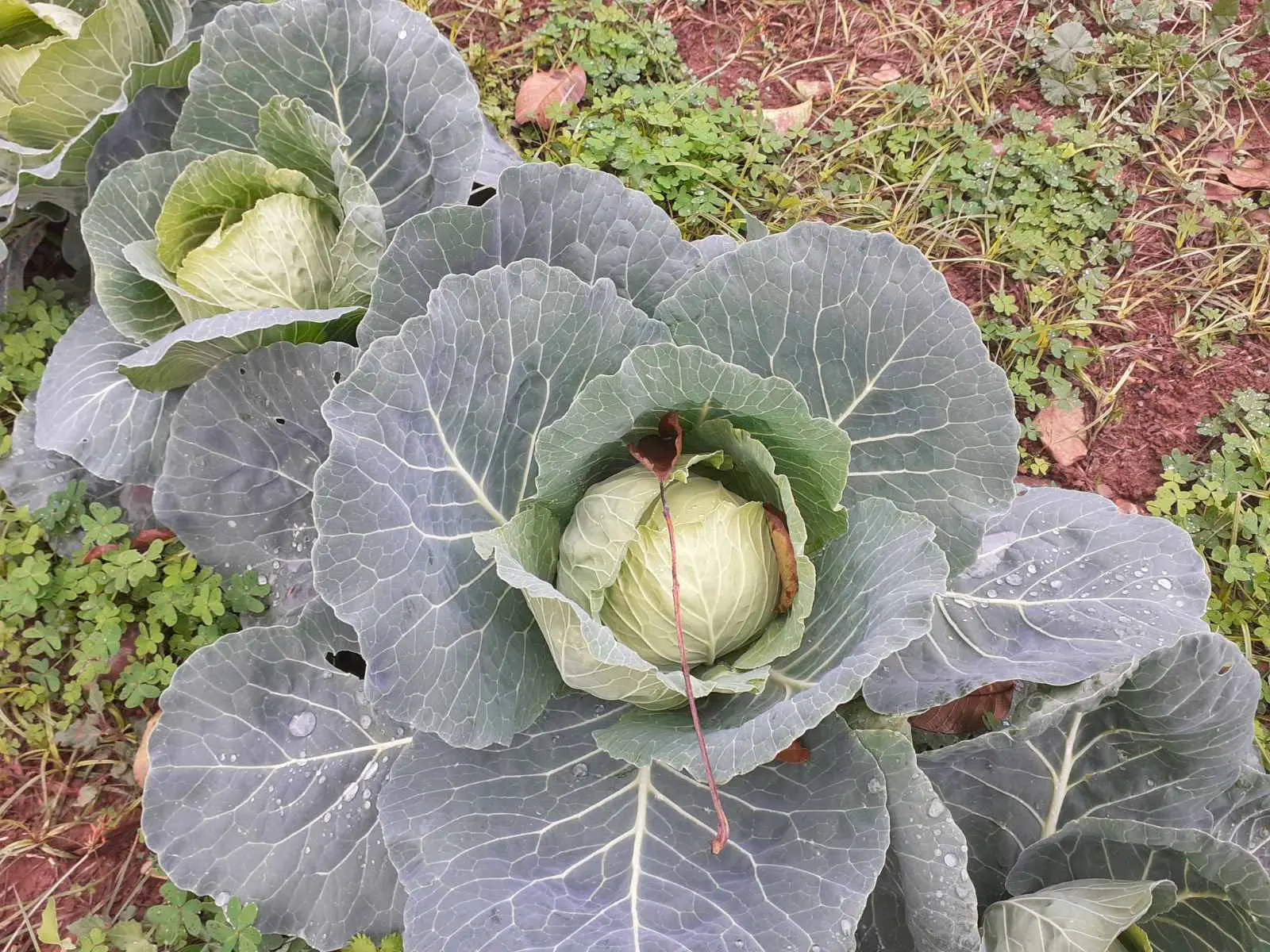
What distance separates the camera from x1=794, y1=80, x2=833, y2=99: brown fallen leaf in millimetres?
3451

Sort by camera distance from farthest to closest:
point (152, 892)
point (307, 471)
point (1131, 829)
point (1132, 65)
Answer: point (1132, 65) < point (152, 892) < point (307, 471) < point (1131, 829)

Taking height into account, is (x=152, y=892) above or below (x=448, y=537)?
below

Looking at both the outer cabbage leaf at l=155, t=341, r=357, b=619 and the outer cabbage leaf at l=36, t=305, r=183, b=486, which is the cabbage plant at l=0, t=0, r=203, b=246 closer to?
the outer cabbage leaf at l=36, t=305, r=183, b=486

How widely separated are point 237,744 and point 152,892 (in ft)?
2.58

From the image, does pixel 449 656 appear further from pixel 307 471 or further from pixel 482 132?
pixel 482 132

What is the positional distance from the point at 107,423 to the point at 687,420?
1.66 m

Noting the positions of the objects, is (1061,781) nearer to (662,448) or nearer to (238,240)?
(662,448)

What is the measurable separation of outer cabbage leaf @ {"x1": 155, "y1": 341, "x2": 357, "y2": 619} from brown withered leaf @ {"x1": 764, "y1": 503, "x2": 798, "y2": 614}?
1070mm

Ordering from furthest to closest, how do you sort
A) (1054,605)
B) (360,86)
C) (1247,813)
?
(360,86)
(1054,605)
(1247,813)

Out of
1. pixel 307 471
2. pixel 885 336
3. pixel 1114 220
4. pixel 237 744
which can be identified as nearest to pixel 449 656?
pixel 237 744

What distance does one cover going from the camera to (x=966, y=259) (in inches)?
126

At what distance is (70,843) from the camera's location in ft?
7.96

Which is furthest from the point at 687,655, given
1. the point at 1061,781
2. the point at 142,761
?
the point at 142,761

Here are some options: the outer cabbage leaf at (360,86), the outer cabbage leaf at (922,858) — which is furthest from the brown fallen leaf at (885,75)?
the outer cabbage leaf at (922,858)
